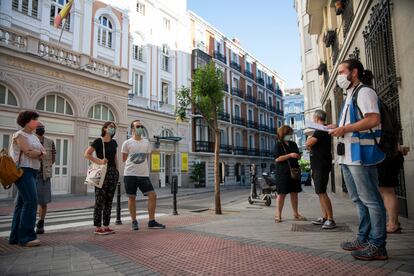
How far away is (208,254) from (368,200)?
178 cm

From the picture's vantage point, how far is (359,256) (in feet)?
9.53

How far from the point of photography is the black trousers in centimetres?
489

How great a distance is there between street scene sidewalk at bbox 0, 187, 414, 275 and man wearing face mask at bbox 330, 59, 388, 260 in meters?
0.20

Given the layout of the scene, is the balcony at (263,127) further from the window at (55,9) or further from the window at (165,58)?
the window at (55,9)

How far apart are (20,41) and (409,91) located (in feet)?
52.6

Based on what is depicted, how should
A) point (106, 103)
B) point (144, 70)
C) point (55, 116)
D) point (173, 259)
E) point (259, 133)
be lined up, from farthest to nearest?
point (259, 133) < point (144, 70) < point (106, 103) < point (55, 116) < point (173, 259)

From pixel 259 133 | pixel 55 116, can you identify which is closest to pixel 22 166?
pixel 55 116

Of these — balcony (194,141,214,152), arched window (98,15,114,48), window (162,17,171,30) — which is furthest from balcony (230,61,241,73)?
arched window (98,15,114,48)

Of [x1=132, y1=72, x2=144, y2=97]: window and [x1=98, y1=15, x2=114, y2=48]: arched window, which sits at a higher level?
[x1=98, y1=15, x2=114, y2=48]: arched window

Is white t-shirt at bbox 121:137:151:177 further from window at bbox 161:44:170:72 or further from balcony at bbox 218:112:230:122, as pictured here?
balcony at bbox 218:112:230:122

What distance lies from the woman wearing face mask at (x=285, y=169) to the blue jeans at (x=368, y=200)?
2286 mm

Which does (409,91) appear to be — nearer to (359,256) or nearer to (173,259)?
(359,256)

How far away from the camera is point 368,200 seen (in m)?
2.99

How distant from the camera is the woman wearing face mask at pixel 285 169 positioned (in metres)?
5.59
